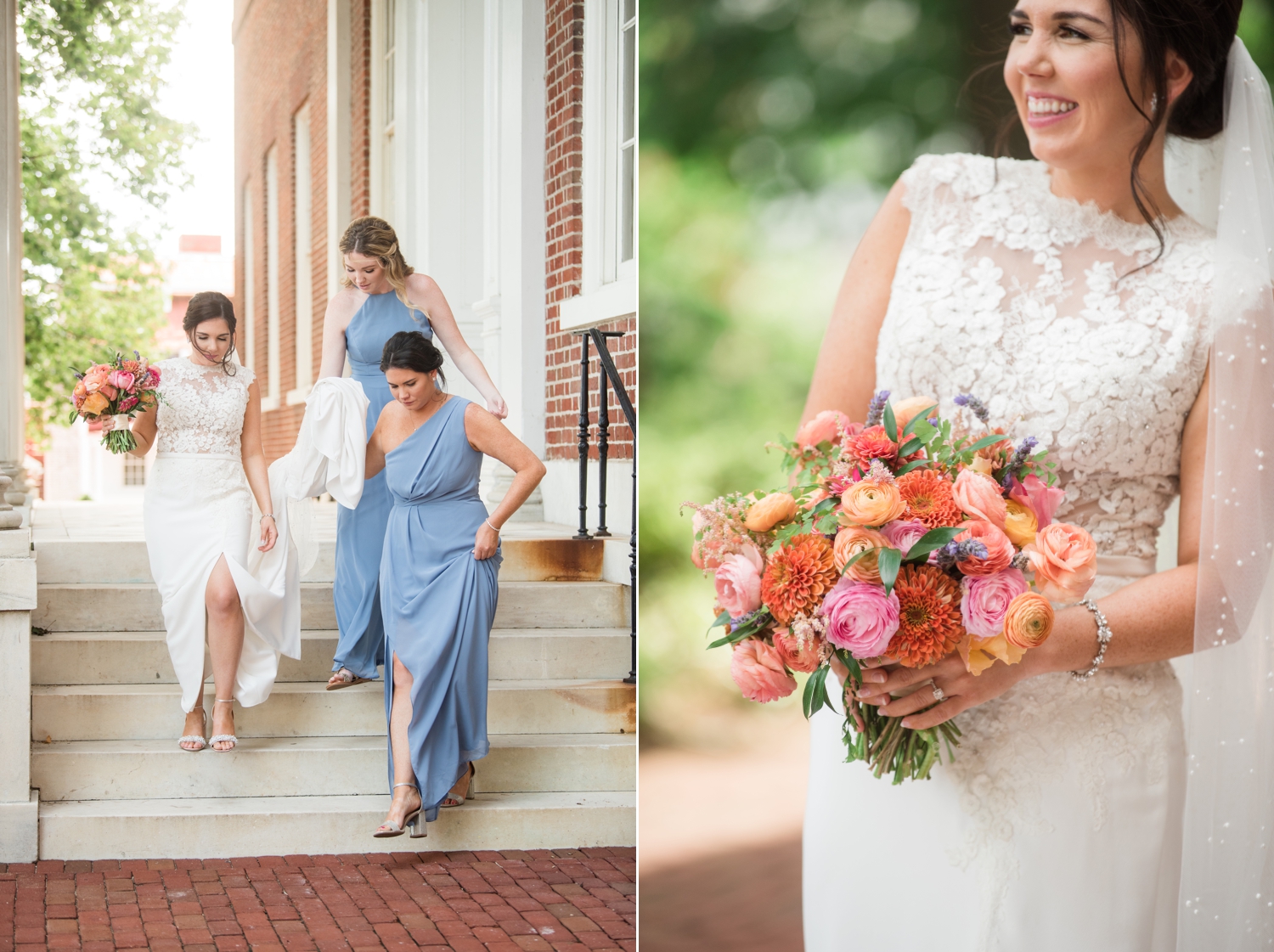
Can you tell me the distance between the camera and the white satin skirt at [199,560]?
196 inches

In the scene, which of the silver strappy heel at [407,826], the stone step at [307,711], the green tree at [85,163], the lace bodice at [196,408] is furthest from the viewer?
the green tree at [85,163]

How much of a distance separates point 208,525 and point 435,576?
3.13 feet

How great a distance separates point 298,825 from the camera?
4.90 m

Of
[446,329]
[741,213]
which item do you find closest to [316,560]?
[446,329]

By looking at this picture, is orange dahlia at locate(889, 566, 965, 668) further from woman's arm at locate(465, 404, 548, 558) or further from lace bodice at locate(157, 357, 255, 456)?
lace bodice at locate(157, 357, 255, 456)

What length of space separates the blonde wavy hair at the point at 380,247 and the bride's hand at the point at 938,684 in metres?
3.74

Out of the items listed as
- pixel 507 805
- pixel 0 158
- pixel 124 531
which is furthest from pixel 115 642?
pixel 0 158

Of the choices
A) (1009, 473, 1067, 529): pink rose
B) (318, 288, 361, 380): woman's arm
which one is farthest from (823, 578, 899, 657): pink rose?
(318, 288, 361, 380): woman's arm

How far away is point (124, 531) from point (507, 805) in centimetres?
398

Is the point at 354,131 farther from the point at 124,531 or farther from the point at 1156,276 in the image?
the point at 1156,276

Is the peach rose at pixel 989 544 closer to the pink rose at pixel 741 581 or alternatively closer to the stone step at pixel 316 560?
the pink rose at pixel 741 581

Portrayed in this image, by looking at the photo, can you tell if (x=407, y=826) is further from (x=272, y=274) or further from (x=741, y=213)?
(x=272, y=274)

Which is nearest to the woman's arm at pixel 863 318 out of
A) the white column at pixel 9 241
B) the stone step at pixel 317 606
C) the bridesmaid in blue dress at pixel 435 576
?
the bridesmaid in blue dress at pixel 435 576

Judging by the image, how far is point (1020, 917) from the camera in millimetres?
2078
